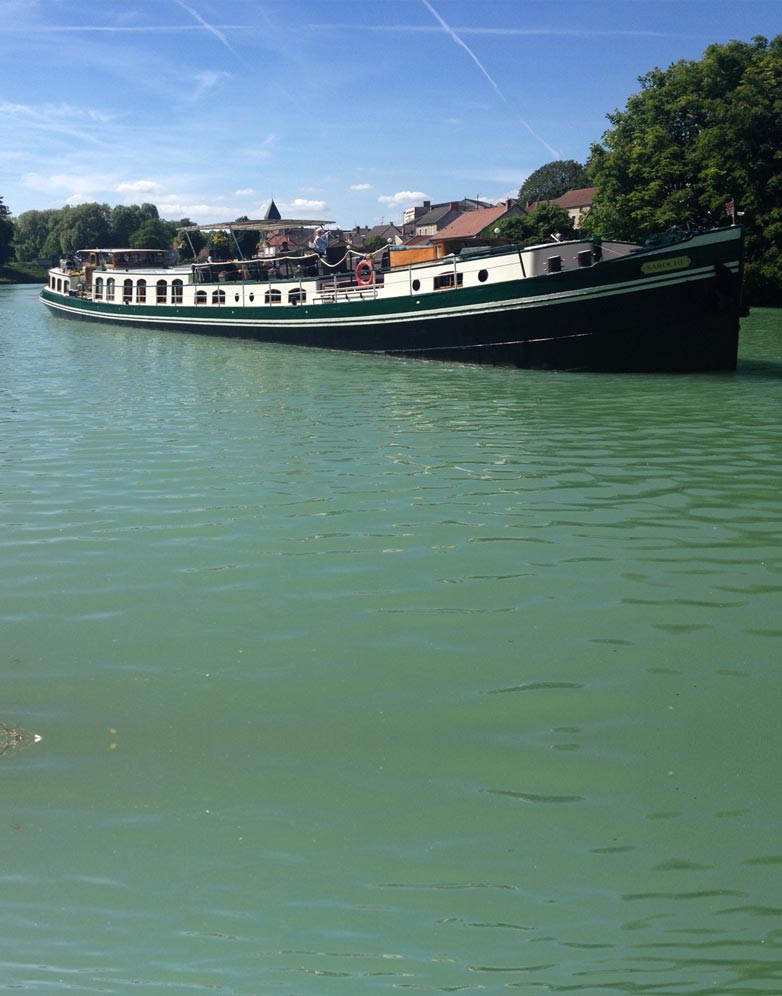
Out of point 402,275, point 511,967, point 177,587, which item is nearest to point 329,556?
point 177,587

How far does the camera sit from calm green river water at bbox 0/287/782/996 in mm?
3635

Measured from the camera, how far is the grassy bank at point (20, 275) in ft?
395

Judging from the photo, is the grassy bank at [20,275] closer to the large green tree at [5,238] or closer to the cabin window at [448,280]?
the large green tree at [5,238]

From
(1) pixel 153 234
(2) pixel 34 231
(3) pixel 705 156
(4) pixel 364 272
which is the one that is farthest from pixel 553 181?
(4) pixel 364 272

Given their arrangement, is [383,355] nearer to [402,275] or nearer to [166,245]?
[402,275]

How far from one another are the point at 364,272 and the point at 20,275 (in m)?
103

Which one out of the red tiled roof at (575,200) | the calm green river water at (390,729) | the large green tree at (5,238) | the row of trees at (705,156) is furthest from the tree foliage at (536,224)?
the calm green river water at (390,729)

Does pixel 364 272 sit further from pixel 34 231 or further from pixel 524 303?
pixel 34 231

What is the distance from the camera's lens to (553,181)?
155 meters

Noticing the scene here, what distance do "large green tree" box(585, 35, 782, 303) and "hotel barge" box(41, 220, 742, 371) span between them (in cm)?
1841

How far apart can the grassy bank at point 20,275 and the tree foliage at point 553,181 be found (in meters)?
68.4

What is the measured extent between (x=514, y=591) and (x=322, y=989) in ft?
14.6

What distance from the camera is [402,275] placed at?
91.8 ft

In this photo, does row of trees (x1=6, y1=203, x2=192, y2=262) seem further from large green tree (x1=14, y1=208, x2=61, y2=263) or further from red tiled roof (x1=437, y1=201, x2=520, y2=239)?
red tiled roof (x1=437, y1=201, x2=520, y2=239)
